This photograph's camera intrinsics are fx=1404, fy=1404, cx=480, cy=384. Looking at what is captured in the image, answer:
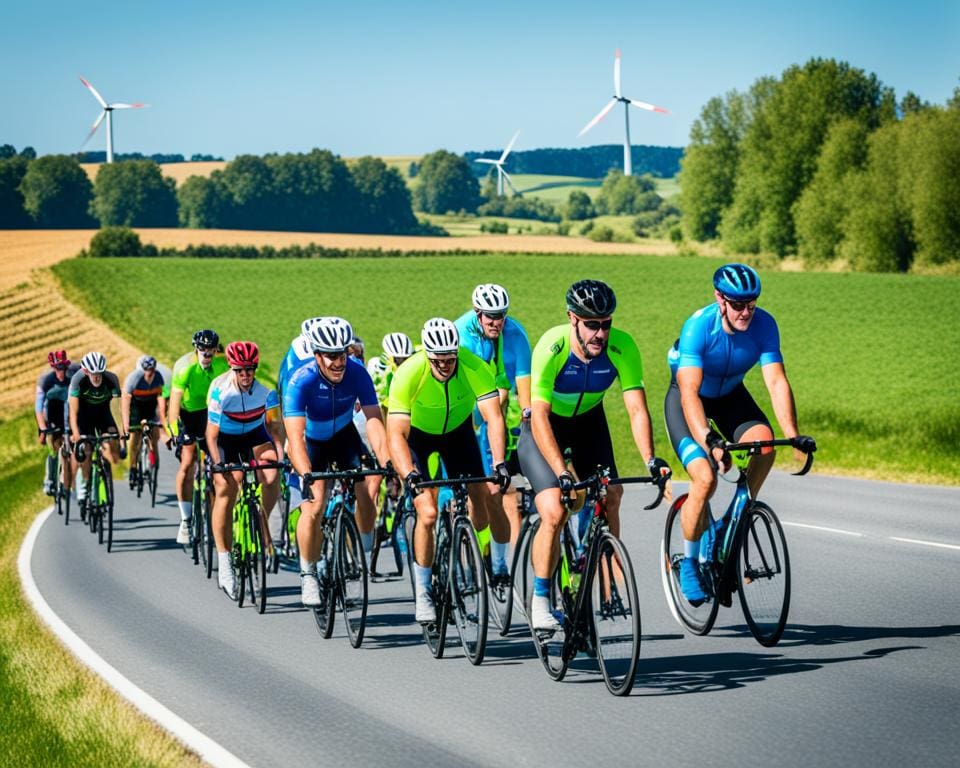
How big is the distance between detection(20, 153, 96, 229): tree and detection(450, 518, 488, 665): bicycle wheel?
4355 inches

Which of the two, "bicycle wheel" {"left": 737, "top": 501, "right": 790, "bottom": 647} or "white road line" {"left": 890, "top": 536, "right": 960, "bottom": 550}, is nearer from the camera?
"bicycle wheel" {"left": 737, "top": 501, "right": 790, "bottom": 647}

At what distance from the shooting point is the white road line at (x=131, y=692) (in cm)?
683

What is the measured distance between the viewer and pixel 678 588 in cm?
915

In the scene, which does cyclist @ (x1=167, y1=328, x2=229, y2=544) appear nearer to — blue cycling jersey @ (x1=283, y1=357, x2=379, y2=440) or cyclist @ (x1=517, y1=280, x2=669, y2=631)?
blue cycling jersey @ (x1=283, y1=357, x2=379, y2=440)

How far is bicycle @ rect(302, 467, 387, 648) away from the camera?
9203 mm

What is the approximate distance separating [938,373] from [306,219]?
292 ft

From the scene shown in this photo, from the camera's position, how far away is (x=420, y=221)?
123812mm

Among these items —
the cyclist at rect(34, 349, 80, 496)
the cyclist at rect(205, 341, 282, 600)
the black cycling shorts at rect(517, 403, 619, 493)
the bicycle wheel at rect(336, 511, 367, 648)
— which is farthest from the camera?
the cyclist at rect(34, 349, 80, 496)

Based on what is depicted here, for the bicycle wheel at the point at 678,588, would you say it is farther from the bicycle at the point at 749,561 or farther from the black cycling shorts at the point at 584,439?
the black cycling shorts at the point at 584,439

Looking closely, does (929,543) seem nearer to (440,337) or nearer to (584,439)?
(584,439)

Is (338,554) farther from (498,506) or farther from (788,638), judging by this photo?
(788,638)

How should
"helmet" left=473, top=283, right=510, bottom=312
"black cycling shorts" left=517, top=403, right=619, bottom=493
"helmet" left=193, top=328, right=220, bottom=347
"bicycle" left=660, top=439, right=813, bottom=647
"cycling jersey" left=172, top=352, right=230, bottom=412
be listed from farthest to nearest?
"cycling jersey" left=172, top=352, right=230, bottom=412 < "helmet" left=193, top=328, right=220, bottom=347 < "helmet" left=473, top=283, right=510, bottom=312 < "black cycling shorts" left=517, top=403, right=619, bottom=493 < "bicycle" left=660, top=439, right=813, bottom=647

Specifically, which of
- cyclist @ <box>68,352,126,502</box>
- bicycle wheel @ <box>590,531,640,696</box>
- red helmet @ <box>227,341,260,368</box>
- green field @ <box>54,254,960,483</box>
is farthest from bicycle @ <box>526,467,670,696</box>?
green field @ <box>54,254,960,483</box>

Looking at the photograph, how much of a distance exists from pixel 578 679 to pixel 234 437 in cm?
483
